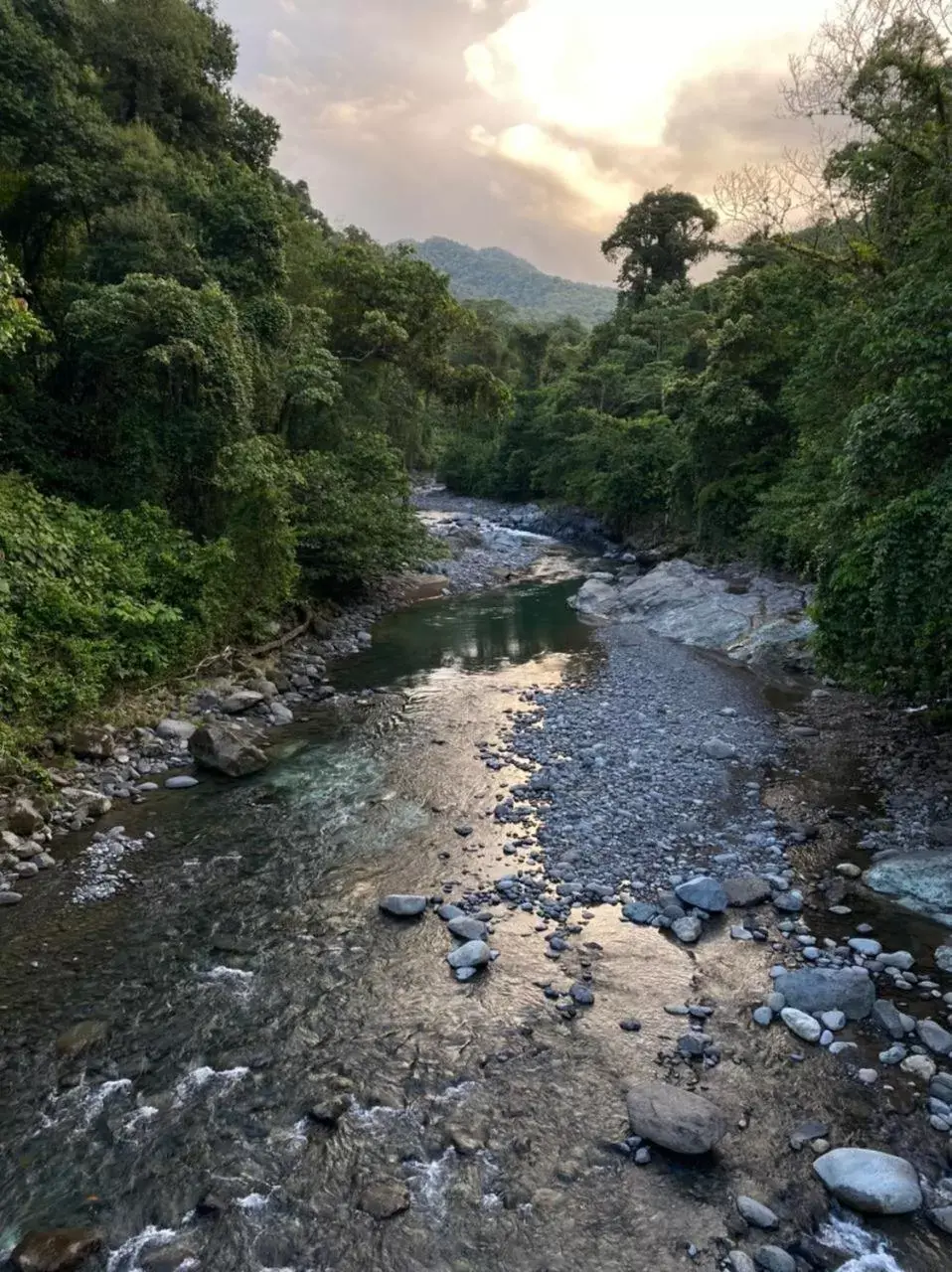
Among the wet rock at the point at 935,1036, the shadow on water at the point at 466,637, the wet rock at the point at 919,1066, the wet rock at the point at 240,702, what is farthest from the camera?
the shadow on water at the point at 466,637

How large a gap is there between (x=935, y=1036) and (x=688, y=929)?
2.20 meters

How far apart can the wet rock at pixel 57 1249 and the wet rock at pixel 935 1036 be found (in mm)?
6135

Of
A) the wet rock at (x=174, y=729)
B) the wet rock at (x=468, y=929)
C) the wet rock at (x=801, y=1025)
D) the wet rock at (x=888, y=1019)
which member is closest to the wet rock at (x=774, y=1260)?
the wet rock at (x=801, y=1025)

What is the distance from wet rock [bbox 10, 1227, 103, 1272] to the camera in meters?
4.29

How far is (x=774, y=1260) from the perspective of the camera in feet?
13.9

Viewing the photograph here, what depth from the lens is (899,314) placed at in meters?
8.52

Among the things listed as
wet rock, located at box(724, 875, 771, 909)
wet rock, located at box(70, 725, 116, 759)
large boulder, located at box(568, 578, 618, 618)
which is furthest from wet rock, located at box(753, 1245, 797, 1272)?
large boulder, located at box(568, 578, 618, 618)

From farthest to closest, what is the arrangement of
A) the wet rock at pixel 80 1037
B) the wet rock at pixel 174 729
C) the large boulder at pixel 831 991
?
the wet rock at pixel 174 729, the large boulder at pixel 831 991, the wet rock at pixel 80 1037

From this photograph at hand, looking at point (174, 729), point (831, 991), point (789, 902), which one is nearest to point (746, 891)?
point (789, 902)

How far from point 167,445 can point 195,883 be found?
10.4m

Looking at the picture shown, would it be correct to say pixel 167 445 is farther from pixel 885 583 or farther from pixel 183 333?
pixel 885 583

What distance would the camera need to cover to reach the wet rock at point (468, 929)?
24.0 ft

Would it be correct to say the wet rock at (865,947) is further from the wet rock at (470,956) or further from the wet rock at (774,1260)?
the wet rock at (470,956)

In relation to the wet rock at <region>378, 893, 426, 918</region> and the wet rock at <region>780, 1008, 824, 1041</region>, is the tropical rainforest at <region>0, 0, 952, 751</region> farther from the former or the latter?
the wet rock at <region>378, 893, 426, 918</region>
